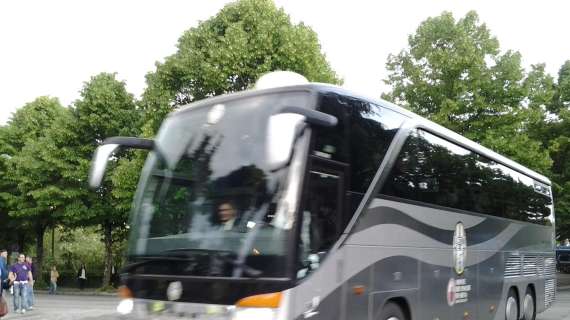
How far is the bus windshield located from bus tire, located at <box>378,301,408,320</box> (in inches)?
83.6

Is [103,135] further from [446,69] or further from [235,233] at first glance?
[235,233]

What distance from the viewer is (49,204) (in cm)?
3566

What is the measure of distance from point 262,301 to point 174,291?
105 centimetres

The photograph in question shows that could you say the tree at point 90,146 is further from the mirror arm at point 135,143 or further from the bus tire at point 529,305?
the mirror arm at point 135,143

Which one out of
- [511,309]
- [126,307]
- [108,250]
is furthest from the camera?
[108,250]

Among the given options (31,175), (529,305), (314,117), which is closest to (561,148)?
(529,305)

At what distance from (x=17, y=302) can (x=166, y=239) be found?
603 inches

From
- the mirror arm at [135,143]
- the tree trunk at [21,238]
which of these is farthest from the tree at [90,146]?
the mirror arm at [135,143]

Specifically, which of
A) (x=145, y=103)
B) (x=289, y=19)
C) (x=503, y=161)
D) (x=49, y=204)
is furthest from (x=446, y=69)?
(x=49, y=204)

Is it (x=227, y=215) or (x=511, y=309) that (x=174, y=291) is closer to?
(x=227, y=215)

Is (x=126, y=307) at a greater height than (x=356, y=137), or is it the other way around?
(x=356, y=137)

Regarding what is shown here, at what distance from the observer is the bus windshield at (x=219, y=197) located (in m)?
5.74

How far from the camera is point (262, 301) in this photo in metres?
5.55

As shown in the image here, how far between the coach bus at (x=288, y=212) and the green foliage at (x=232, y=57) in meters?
19.3
